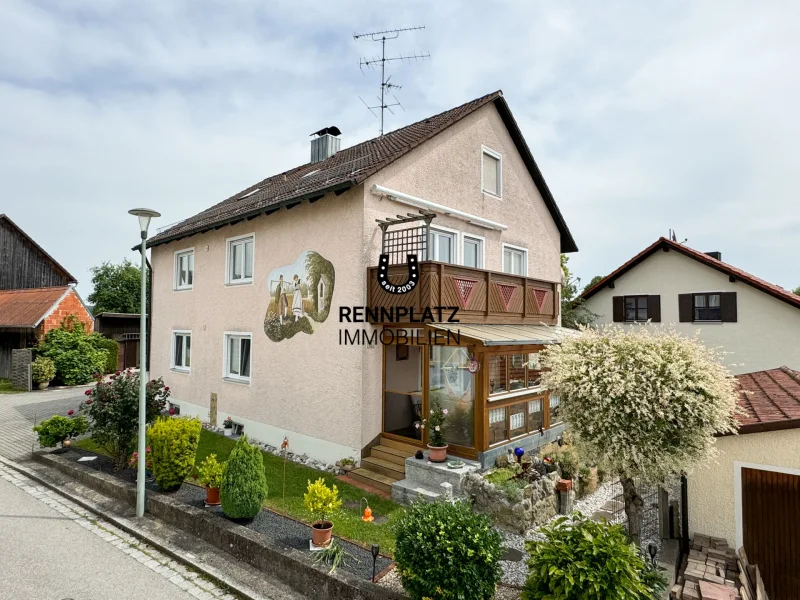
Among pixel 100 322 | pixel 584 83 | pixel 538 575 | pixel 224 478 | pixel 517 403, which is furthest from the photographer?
pixel 100 322

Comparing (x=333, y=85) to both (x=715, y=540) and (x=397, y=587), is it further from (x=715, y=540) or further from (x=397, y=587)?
(x=715, y=540)

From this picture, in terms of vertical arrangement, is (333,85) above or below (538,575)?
above

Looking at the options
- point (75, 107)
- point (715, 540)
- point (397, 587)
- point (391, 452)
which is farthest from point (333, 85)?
point (715, 540)

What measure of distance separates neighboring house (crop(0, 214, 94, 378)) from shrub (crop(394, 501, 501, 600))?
33260 millimetres

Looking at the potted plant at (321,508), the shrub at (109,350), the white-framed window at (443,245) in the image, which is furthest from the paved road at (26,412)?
the white-framed window at (443,245)

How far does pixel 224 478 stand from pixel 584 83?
1219cm

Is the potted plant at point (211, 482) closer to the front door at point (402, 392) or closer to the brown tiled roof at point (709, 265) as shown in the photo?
the front door at point (402, 392)

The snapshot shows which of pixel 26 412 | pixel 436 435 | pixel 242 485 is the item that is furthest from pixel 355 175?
pixel 26 412

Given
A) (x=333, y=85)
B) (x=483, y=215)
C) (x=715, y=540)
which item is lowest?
(x=715, y=540)

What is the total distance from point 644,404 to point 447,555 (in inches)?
163

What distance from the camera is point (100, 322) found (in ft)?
120

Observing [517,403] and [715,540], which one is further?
[517,403]

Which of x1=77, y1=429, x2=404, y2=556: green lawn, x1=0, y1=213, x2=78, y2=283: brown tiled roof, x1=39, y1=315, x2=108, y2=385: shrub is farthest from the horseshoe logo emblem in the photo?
x1=0, y1=213, x2=78, y2=283: brown tiled roof

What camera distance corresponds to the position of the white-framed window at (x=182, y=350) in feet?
69.7
